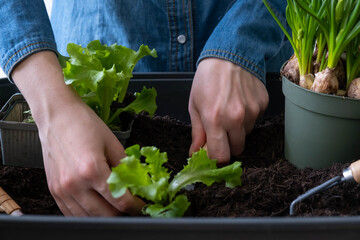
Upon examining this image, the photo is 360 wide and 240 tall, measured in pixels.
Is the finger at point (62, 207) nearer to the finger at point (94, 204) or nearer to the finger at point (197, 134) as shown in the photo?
the finger at point (94, 204)

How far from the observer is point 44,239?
18.1 inches

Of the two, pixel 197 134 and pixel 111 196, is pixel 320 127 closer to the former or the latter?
pixel 197 134

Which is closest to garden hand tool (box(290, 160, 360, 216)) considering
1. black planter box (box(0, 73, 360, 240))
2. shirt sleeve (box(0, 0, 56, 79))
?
black planter box (box(0, 73, 360, 240))

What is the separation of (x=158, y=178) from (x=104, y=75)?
194mm

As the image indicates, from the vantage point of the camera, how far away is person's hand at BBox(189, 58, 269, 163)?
79 centimetres

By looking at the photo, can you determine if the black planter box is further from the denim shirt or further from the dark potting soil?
the denim shirt

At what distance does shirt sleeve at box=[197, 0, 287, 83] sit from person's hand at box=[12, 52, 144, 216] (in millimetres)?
306

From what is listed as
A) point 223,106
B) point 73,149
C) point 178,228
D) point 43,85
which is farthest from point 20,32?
point 178,228

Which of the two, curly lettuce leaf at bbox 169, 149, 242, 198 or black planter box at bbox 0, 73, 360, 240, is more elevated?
black planter box at bbox 0, 73, 360, 240

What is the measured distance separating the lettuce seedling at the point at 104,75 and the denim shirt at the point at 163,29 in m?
0.08

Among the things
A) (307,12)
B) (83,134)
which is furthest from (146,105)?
(307,12)

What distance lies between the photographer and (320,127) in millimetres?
723

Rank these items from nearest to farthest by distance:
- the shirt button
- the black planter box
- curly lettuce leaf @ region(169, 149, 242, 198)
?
the black planter box → curly lettuce leaf @ region(169, 149, 242, 198) → the shirt button

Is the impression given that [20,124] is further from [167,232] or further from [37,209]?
[167,232]
